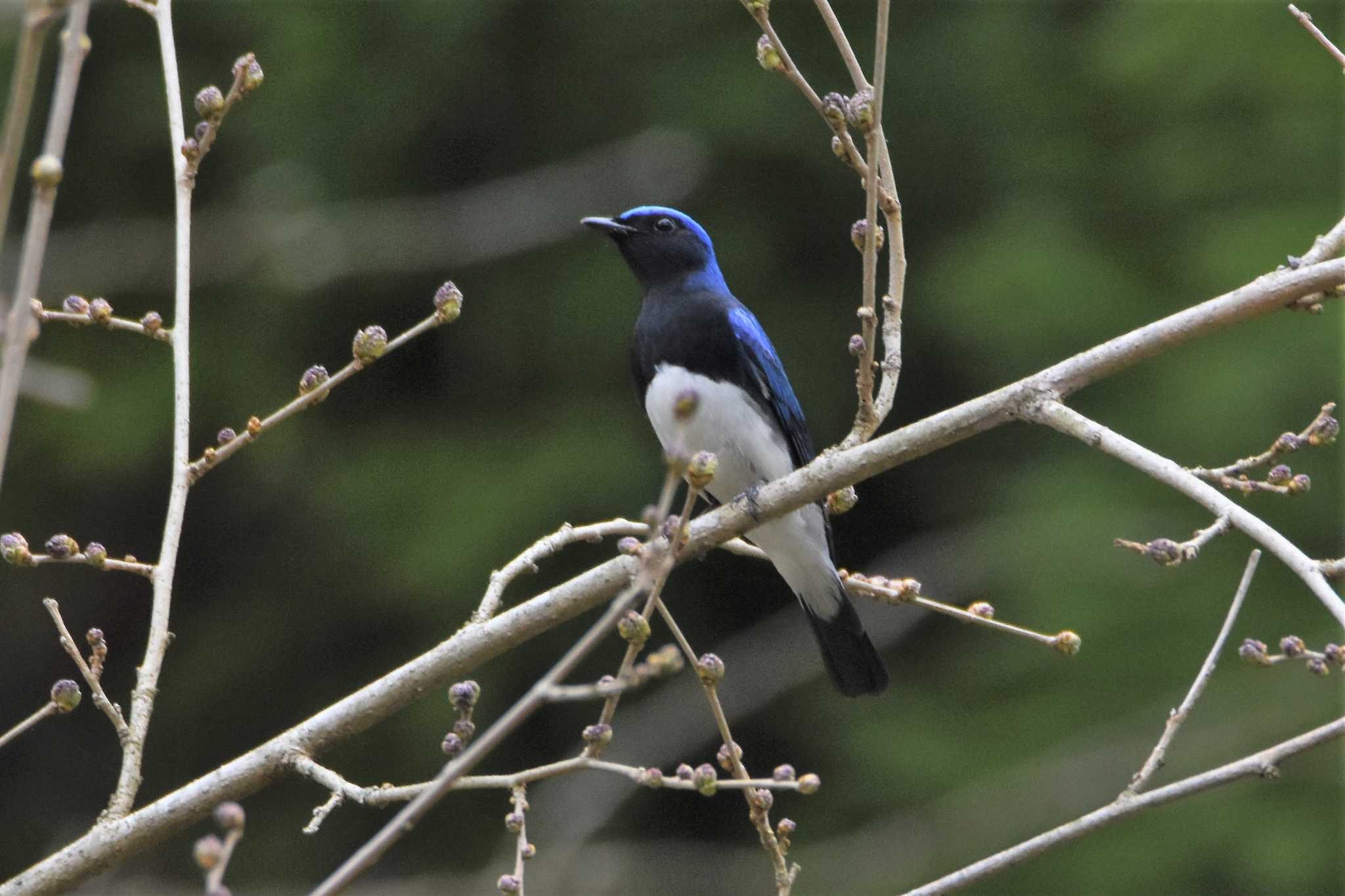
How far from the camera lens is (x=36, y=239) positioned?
130 centimetres

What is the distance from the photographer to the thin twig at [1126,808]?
183 cm

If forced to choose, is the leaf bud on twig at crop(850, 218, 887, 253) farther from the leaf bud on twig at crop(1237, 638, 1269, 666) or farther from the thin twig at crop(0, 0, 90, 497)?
the thin twig at crop(0, 0, 90, 497)

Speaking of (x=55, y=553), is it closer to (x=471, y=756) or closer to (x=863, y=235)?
(x=471, y=756)

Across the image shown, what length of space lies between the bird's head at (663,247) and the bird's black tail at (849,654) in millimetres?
1109

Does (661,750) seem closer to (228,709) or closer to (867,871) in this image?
(867,871)

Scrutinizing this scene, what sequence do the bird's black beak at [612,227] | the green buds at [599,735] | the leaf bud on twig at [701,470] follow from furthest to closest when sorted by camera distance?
the bird's black beak at [612,227] → the green buds at [599,735] → the leaf bud on twig at [701,470]

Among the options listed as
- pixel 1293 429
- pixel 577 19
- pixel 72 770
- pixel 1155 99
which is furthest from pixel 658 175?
pixel 72 770

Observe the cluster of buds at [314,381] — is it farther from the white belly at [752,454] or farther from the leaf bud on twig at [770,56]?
the white belly at [752,454]

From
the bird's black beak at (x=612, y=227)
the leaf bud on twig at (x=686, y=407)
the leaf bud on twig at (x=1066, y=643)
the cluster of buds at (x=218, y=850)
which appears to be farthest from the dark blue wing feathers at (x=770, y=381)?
the cluster of buds at (x=218, y=850)

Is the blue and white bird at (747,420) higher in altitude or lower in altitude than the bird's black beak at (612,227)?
lower

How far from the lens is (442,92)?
8141 mm

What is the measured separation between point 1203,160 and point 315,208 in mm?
4467

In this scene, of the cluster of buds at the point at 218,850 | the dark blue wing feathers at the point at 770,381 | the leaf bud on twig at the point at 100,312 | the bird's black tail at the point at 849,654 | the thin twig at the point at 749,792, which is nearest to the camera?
the cluster of buds at the point at 218,850

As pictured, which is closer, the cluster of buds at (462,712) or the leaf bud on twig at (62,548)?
the cluster of buds at (462,712)
